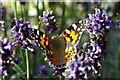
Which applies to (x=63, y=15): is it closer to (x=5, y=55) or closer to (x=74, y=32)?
(x=74, y=32)

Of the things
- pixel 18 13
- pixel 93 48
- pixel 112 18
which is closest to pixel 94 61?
pixel 93 48

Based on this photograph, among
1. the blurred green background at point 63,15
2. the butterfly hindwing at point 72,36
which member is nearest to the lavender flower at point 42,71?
the blurred green background at point 63,15

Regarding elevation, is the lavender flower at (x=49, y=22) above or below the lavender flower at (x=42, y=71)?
above

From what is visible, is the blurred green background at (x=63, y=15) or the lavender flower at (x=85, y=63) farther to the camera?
the blurred green background at (x=63, y=15)

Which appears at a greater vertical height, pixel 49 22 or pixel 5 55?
pixel 49 22

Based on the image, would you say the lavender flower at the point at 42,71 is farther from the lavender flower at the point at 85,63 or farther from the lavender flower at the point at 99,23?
the lavender flower at the point at 99,23

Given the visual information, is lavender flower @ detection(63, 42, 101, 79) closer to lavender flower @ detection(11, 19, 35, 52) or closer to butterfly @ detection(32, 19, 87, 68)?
butterfly @ detection(32, 19, 87, 68)

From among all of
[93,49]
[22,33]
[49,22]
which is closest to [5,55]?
[22,33]
